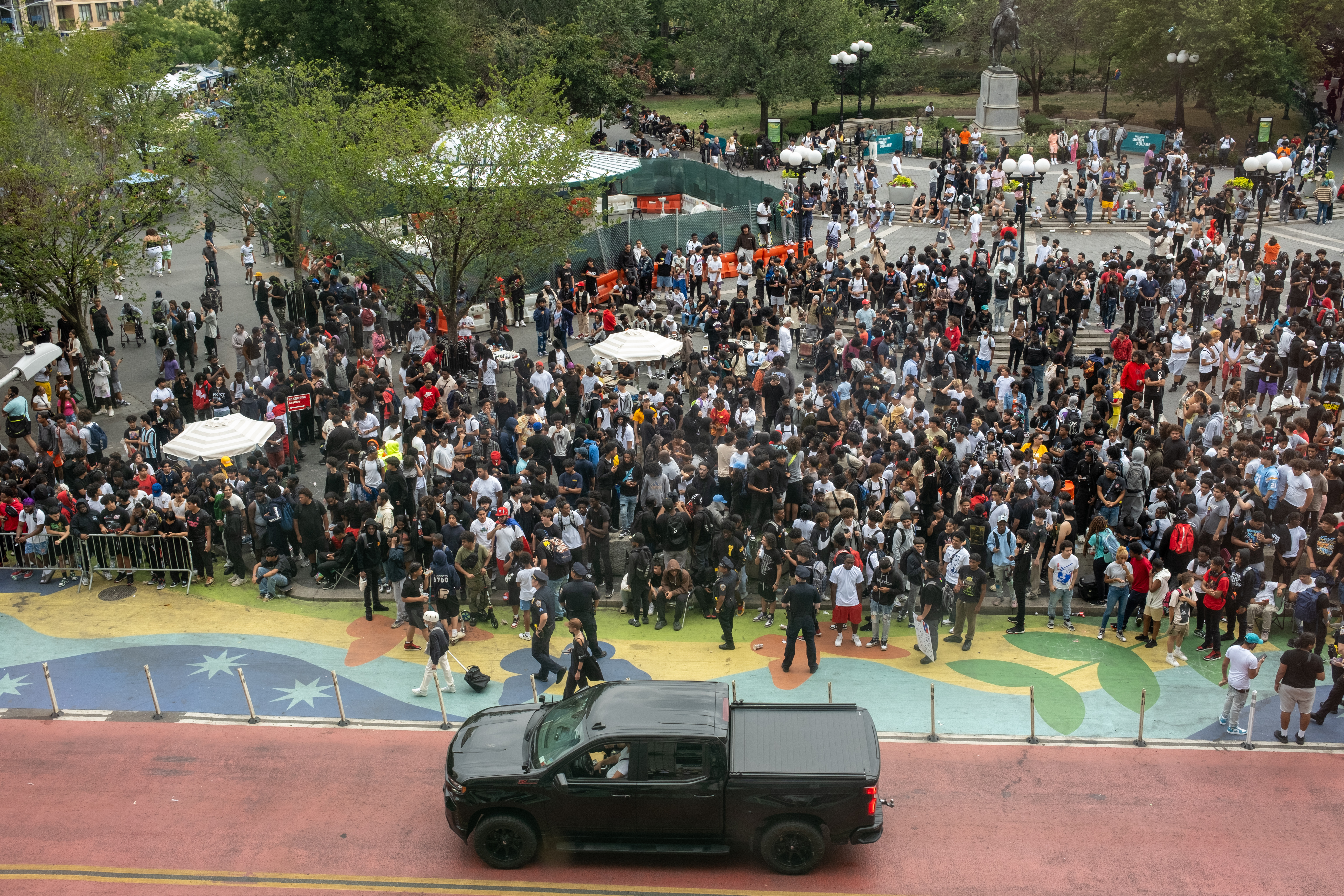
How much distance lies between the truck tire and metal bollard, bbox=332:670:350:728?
589cm

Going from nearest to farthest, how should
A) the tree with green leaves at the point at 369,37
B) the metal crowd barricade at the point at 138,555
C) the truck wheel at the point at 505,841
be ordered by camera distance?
the truck wheel at the point at 505,841 → the metal crowd barricade at the point at 138,555 → the tree with green leaves at the point at 369,37

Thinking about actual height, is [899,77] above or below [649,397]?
above

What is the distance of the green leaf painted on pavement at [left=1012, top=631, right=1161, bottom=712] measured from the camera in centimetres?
1498

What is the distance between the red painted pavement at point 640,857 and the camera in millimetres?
11586

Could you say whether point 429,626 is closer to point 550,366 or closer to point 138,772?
point 138,772

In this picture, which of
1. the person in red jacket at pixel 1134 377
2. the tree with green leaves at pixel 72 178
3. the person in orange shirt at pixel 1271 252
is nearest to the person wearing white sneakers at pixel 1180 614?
the person in red jacket at pixel 1134 377

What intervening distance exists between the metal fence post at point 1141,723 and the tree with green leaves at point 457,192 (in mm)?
17915

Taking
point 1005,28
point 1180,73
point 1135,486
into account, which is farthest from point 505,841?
point 1180,73

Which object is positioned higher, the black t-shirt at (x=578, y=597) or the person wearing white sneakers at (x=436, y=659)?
the black t-shirt at (x=578, y=597)

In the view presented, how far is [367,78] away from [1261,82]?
115ft

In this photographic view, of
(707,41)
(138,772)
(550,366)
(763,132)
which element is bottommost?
(138,772)

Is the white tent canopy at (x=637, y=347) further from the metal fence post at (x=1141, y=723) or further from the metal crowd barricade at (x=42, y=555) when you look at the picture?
the metal fence post at (x=1141, y=723)

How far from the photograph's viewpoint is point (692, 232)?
111ft

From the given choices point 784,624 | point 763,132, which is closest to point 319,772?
point 784,624
